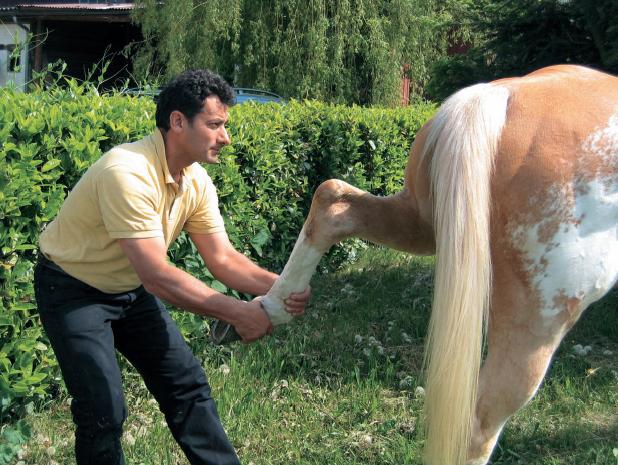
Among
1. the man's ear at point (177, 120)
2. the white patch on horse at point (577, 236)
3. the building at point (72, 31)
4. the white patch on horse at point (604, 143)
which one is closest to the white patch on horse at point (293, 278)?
the man's ear at point (177, 120)

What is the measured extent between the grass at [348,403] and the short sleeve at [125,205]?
140cm

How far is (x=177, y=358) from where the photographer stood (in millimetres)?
2971

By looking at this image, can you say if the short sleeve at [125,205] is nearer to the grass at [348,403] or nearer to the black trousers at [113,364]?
the black trousers at [113,364]

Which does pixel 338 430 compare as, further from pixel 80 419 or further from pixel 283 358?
pixel 80 419

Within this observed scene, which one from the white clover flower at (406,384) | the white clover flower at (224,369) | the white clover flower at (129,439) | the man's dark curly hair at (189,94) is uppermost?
the man's dark curly hair at (189,94)

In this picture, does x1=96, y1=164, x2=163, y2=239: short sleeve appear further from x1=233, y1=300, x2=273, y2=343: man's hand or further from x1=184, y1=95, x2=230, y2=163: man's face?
x1=233, y1=300, x2=273, y2=343: man's hand

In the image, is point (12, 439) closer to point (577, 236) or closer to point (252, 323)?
point (252, 323)

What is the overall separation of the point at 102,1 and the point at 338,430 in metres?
22.0

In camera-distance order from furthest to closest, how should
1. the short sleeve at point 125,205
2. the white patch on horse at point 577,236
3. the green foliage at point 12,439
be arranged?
the green foliage at point 12,439, the short sleeve at point 125,205, the white patch on horse at point 577,236

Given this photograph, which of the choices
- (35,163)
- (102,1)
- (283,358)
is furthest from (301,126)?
(102,1)

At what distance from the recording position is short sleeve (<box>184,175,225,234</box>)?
3125mm

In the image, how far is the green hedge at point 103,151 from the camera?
3.54 meters

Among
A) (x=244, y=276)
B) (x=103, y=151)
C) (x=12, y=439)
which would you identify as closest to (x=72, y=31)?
(x=103, y=151)

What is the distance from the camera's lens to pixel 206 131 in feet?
9.02
